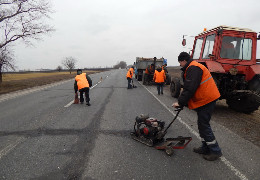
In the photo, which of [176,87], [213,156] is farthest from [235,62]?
[213,156]

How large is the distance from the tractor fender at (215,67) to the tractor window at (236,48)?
477mm

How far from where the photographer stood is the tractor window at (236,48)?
6117 millimetres

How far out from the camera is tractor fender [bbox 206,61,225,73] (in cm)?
553

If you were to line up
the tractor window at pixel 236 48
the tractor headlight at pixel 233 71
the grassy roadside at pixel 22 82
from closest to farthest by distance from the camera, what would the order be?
the tractor headlight at pixel 233 71 < the tractor window at pixel 236 48 < the grassy roadside at pixel 22 82

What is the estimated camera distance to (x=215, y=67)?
5695mm

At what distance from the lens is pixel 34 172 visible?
108 inches

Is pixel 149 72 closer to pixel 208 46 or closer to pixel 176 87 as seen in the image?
pixel 176 87

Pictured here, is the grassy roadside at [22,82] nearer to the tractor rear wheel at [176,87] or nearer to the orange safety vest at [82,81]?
the orange safety vest at [82,81]

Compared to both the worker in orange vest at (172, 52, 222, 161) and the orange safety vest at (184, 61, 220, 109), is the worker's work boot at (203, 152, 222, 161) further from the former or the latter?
the orange safety vest at (184, 61, 220, 109)

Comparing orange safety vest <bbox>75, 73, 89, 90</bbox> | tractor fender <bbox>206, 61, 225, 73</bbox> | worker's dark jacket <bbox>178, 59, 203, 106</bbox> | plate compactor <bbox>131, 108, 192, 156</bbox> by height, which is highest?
tractor fender <bbox>206, 61, 225, 73</bbox>

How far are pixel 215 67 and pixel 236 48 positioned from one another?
134cm

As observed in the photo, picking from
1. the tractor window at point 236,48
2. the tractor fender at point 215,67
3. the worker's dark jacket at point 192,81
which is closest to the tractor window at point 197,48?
the tractor window at point 236,48

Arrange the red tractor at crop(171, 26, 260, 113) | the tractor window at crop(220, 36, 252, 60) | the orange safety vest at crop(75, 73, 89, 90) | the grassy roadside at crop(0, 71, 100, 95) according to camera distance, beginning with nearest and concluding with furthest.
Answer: the red tractor at crop(171, 26, 260, 113) → the tractor window at crop(220, 36, 252, 60) → the orange safety vest at crop(75, 73, 89, 90) → the grassy roadside at crop(0, 71, 100, 95)

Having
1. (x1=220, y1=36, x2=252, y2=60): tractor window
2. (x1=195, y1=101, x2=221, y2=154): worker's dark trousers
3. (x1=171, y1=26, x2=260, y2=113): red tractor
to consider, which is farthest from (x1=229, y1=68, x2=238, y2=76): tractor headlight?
(x1=195, y1=101, x2=221, y2=154): worker's dark trousers
